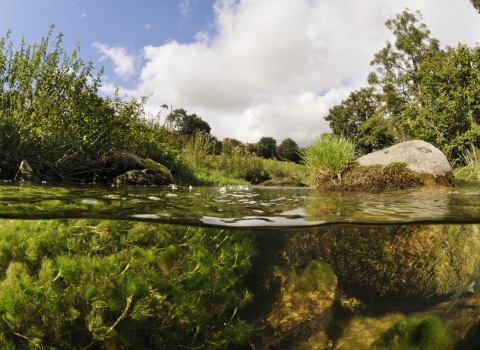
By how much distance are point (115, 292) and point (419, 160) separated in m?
9.34

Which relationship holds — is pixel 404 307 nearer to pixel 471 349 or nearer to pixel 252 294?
pixel 471 349

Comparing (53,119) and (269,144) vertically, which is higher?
(269,144)

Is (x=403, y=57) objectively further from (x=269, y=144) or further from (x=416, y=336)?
(x=416, y=336)

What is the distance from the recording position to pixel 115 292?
2.66 m

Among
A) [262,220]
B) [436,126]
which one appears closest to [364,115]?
[436,126]

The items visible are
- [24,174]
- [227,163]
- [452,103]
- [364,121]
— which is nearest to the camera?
[24,174]

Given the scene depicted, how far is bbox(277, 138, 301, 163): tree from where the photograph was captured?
48688mm

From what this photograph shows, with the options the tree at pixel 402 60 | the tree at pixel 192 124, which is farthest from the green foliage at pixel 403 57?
the tree at pixel 192 124

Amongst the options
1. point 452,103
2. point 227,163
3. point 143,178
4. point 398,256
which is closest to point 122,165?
point 143,178

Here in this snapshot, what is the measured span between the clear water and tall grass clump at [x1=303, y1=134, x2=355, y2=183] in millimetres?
6533

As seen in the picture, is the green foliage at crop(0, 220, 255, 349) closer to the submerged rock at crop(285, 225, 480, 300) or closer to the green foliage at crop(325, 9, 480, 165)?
the submerged rock at crop(285, 225, 480, 300)

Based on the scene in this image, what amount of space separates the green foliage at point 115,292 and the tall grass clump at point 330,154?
7.68 meters

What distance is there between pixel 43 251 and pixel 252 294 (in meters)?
1.76

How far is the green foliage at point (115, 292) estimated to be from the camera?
2623 mm
